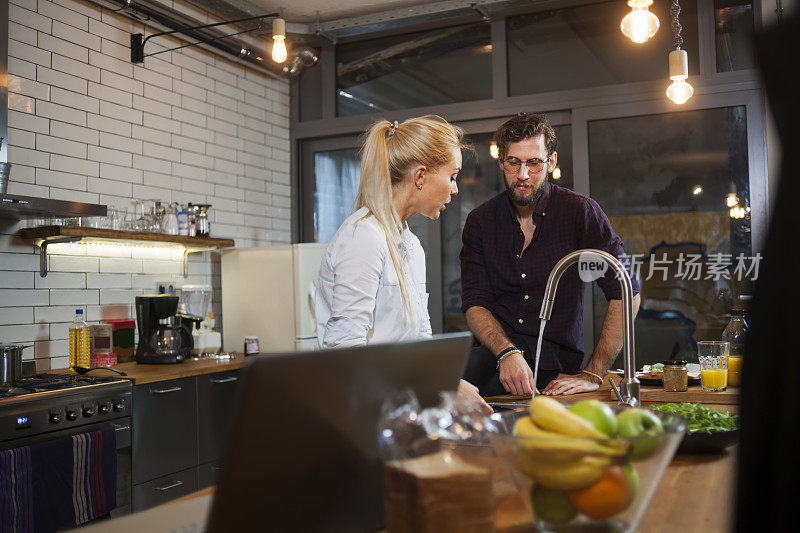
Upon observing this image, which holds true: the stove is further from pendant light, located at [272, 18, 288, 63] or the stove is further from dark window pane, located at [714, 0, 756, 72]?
dark window pane, located at [714, 0, 756, 72]

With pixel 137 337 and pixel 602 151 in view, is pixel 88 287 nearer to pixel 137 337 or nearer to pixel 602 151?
pixel 137 337

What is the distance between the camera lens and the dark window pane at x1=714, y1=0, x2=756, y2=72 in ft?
14.7

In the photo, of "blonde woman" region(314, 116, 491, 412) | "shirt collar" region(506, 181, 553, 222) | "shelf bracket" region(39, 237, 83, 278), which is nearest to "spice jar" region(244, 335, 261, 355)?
"shelf bracket" region(39, 237, 83, 278)

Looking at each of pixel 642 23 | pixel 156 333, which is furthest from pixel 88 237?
pixel 642 23

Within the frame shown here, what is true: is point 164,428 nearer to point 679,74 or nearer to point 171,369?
point 171,369

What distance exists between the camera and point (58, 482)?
2.77m

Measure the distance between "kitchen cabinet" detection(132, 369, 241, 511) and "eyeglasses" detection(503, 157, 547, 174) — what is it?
1.72 metres

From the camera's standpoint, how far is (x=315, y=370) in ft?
2.57

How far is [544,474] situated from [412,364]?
0.23m

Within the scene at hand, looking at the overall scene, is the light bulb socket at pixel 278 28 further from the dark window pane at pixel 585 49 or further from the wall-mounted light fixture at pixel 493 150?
the dark window pane at pixel 585 49

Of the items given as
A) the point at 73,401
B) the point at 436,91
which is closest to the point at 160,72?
the point at 436,91

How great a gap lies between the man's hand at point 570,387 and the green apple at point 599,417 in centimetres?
124

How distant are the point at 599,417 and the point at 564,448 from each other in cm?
10

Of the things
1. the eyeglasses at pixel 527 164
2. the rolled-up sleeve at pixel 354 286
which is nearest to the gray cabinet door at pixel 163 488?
the rolled-up sleeve at pixel 354 286
